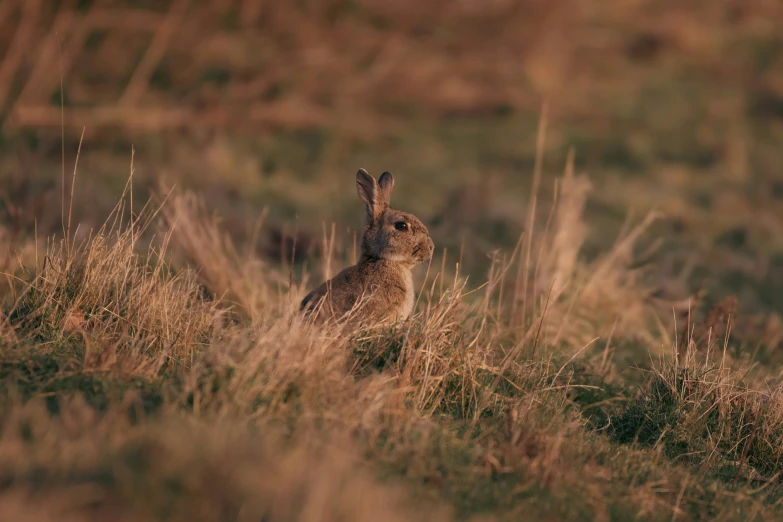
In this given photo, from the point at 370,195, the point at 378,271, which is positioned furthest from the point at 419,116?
the point at 378,271

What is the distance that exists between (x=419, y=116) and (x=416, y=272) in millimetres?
9887

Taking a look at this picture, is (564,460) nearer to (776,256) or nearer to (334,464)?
(334,464)

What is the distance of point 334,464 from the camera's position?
3.89 metres

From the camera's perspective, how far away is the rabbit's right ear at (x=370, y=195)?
253 inches

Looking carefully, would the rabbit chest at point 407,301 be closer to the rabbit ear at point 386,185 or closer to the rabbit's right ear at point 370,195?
the rabbit's right ear at point 370,195

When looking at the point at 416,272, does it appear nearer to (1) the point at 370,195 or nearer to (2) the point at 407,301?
(1) the point at 370,195

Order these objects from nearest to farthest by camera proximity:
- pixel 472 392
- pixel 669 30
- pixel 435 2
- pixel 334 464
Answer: pixel 334 464 → pixel 472 392 → pixel 435 2 → pixel 669 30

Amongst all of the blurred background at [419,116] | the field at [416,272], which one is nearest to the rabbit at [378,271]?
the field at [416,272]

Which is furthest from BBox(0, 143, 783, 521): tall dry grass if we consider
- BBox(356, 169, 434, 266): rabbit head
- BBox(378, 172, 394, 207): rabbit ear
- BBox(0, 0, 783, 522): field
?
BBox(378, 172, 394, 207): rabbit ear

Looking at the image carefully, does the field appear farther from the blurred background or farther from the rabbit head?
the rabbit head

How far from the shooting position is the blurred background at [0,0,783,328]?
11.8 metres

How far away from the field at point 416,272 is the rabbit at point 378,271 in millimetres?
228

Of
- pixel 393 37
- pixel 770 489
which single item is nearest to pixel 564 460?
pixel 770 489

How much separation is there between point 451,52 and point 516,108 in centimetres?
182
